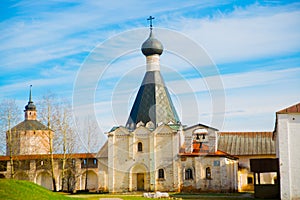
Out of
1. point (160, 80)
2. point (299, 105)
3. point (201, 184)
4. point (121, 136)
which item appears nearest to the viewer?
point (299, 105)

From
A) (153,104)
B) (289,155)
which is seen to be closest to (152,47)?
(153,104)

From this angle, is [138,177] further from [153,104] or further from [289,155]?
[289,155]

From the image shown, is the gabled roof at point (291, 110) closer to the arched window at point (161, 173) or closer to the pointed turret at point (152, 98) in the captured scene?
the arched window at point (161, 173)

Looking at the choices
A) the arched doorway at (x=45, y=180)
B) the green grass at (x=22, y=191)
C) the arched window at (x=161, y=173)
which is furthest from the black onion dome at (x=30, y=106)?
the green grass at (x=22, y=191)

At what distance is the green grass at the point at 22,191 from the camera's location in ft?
64.2

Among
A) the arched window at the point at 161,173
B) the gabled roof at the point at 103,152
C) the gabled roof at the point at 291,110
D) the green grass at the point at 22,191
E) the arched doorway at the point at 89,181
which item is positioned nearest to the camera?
the green grass at the point at 22,191

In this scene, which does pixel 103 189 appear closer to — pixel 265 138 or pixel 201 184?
pixel 201 184

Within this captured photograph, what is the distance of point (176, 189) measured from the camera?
36.2 meters

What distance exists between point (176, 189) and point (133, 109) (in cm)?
776

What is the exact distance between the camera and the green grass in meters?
19.6

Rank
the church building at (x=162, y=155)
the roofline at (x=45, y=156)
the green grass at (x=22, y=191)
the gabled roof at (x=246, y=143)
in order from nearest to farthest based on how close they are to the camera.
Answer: the green grass at (x=22, y=191), the church building at (x=162, y=155), the gabled roof at (x=246, y=143), the roofline at (x=45, y=156)

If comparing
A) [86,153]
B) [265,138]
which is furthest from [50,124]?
[265,138]

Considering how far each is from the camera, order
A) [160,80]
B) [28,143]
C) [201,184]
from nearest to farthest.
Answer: [201,184]
[160,80]
[28,143]

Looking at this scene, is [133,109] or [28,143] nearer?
[133,109]
